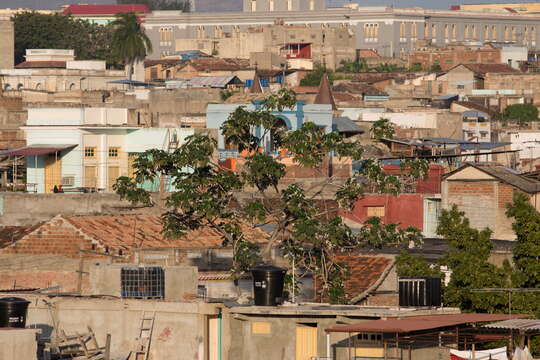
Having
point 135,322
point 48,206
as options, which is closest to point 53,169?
point 48,206

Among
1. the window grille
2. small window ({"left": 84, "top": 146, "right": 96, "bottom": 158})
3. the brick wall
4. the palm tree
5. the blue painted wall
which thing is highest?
the palm tree

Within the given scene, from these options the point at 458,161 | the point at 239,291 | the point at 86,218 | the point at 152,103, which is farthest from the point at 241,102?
the point at 239,291

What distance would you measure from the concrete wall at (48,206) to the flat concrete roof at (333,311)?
18679mm

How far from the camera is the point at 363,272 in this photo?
116 ft

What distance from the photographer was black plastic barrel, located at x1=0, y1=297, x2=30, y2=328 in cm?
2439

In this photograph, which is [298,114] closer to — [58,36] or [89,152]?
[89,152]

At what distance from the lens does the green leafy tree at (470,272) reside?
2817cm

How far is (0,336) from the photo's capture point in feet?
77.4

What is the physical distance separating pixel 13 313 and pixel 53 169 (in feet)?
103

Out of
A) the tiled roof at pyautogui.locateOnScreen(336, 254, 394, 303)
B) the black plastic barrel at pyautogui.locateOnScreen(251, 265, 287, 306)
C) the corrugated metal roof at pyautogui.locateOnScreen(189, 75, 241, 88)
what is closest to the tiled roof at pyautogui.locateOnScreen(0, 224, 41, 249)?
the tiled roof at pyautogui.locateOnScreen(336, 254, 394, 303)

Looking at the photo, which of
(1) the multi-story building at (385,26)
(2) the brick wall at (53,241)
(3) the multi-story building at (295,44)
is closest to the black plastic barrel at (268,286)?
(2) the brick wall at (53,241)

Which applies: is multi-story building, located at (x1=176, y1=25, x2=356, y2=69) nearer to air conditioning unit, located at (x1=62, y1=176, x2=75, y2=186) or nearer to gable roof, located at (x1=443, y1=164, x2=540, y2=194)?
air conditioning unit, located at (x1=62, y1=176, x2=75, y2=186)

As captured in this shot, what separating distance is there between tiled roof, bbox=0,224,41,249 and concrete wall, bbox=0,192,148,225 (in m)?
3.86

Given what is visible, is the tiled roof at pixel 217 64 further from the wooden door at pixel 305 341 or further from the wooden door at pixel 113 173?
the wooden door at pixel 305 341
